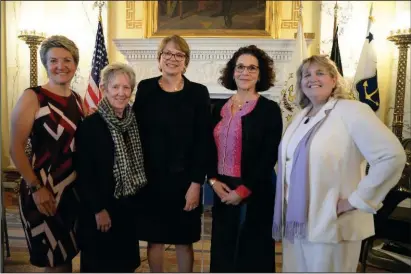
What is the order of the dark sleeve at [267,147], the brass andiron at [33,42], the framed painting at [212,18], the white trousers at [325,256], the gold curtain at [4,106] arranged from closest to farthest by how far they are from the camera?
1. the white trousers at [325,256]
2. the dark sleeve at [267,147]
3. the brass andiron at [33,42]
4. the framed painting at [212,18]
5. the gold curtain at [4,106]

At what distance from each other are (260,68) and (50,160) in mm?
1062

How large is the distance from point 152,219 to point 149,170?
0.78 feet

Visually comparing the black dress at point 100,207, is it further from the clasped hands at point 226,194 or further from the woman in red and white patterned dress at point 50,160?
the clasped hands at point 226,194

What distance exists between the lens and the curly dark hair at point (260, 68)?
5.35 feet

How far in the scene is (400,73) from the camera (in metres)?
3.35

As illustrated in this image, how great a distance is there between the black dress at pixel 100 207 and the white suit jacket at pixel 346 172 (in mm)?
823

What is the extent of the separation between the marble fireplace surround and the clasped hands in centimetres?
228

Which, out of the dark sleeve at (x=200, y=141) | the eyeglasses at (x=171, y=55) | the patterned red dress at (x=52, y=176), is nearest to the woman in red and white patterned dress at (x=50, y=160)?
the patterned red dress at (x=52, y=176)

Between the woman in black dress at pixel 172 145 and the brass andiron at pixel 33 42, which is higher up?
the brass andiron at pixel 33 42

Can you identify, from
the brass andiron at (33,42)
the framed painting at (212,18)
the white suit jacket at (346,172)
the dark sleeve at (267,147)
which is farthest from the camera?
the framed painting at (212,18)

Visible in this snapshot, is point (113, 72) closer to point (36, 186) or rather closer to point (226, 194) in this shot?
point (36, 186)

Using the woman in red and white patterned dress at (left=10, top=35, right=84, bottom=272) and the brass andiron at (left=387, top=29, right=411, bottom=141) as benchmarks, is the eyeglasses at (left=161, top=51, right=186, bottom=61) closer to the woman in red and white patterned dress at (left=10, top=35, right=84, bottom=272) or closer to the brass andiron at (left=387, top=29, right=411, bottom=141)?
the woman in red and white patterned dress at (left=10, top=35, right=84, bottom=272)

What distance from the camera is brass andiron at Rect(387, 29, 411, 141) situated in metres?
3.24

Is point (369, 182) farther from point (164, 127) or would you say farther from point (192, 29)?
point (192, 29)
